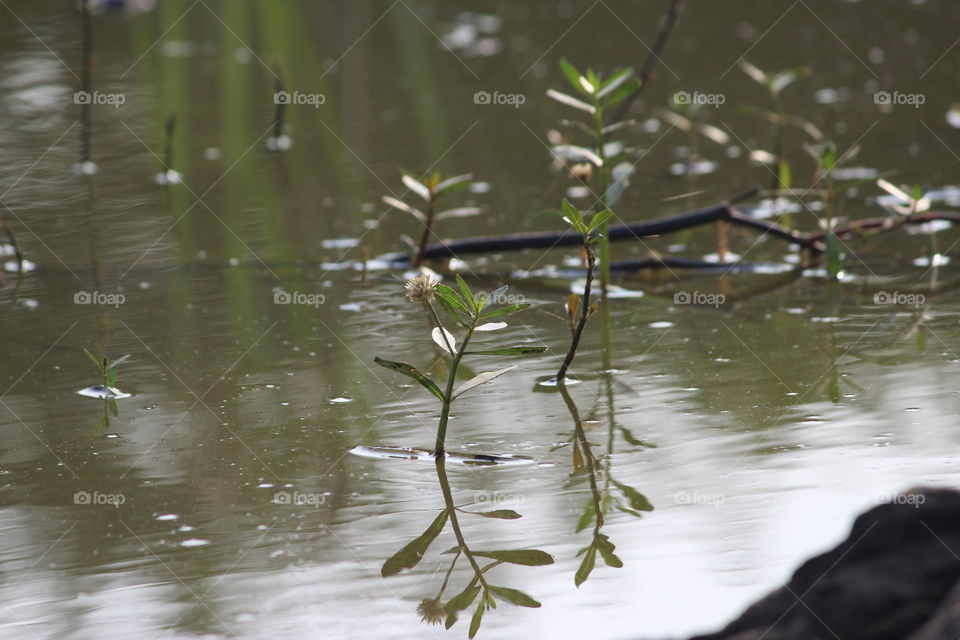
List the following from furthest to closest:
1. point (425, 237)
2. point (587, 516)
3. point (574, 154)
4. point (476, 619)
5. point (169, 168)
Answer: point (169, 168)
point (425, 237)
point (574, 154)
point (587, 516)
point (476, 619)

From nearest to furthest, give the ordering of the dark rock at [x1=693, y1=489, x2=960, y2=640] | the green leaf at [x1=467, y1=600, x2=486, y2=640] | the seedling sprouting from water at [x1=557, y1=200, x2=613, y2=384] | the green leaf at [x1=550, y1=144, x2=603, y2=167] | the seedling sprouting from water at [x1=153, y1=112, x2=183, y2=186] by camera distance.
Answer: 1. the dark rock at [x1=693, y1=489, x2=960, y2=640]
2. the green leaf at [x1=467, y1=600, x2=486, y2=640]
3. the seedling sprouting from water at [x1=557, y1=200, x2=613, y2=384]
4. the green leaf at [x1=550, y1=144, x2=603, y2=167]
5. the seedling sprouting from water at [x1=153, y1=112, x2=183, y2=186]

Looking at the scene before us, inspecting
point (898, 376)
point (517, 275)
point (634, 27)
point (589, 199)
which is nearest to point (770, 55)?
point (634, 27)

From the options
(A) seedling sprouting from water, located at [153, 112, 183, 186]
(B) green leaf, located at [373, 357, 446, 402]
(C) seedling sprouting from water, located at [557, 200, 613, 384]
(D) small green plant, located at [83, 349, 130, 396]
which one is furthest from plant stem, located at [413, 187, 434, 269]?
(A) seedling sprouting from water, located at [153, 112, 183, 186]

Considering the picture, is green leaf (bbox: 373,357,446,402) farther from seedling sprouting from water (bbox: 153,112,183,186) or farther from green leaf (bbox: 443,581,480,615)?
seedling sprouting from water (bbox: 153,112,183,186)

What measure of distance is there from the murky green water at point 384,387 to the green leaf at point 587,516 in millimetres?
21

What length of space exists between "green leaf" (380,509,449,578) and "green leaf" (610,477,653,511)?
1.10 ft

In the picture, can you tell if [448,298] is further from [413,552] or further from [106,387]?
[106,387]

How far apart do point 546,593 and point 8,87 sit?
6.34 metres

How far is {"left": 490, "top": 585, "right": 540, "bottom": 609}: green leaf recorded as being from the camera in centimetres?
184

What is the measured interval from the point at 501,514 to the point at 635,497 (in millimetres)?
252

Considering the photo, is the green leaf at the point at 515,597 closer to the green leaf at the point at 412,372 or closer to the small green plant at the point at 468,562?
the small green plant at the point at 468,562

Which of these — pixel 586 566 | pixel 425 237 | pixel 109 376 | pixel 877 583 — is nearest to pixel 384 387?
pixel 109 376

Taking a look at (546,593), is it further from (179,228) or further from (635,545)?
(179,228)

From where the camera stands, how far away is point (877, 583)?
1.66 m
